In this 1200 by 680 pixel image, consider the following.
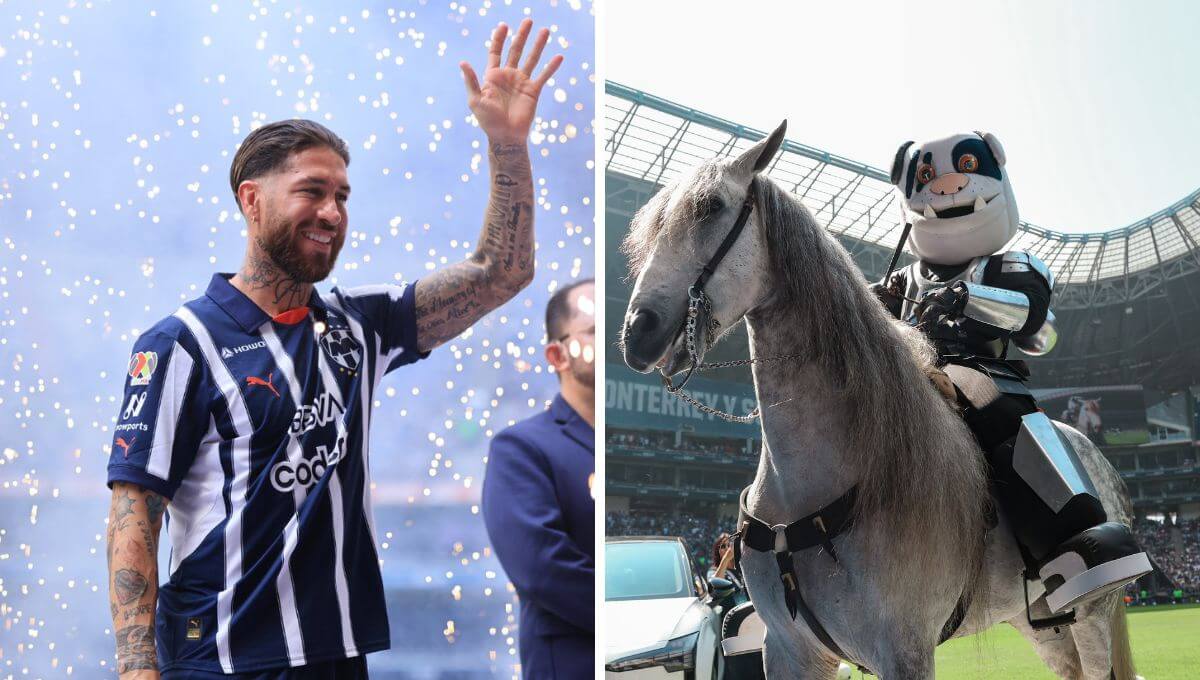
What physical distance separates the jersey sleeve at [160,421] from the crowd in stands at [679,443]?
12290 mm

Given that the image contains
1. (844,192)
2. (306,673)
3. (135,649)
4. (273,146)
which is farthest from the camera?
(844,192)

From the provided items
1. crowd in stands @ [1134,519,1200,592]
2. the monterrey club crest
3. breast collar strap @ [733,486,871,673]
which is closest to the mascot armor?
breast collar strap @ [733,486,871,673]

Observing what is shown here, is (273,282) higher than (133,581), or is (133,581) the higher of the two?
(273,282)

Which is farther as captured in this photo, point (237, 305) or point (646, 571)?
point (646, 571)

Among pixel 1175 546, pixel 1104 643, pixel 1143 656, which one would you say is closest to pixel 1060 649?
pixel 1104 643

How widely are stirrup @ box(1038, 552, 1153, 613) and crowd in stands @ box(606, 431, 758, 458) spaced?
1190 centimetres

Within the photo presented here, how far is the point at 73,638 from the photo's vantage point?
1.95 m

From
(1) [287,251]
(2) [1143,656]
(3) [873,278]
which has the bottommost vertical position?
(2) [1143,656]

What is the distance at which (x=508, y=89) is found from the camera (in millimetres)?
2264

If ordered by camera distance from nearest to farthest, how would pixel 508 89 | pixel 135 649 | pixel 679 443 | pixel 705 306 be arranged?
pixel 705 306
pixel 135 649
pixel 508 89
pixel 679 443

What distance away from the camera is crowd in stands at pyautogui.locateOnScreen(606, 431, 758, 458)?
1464 cm

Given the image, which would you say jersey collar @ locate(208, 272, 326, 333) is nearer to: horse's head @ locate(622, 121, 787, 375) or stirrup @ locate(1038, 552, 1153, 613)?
horse's head @ locate(622, 121, 787, 375)

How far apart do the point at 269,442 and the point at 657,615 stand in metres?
2.57

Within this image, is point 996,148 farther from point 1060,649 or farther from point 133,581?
point 133,581
